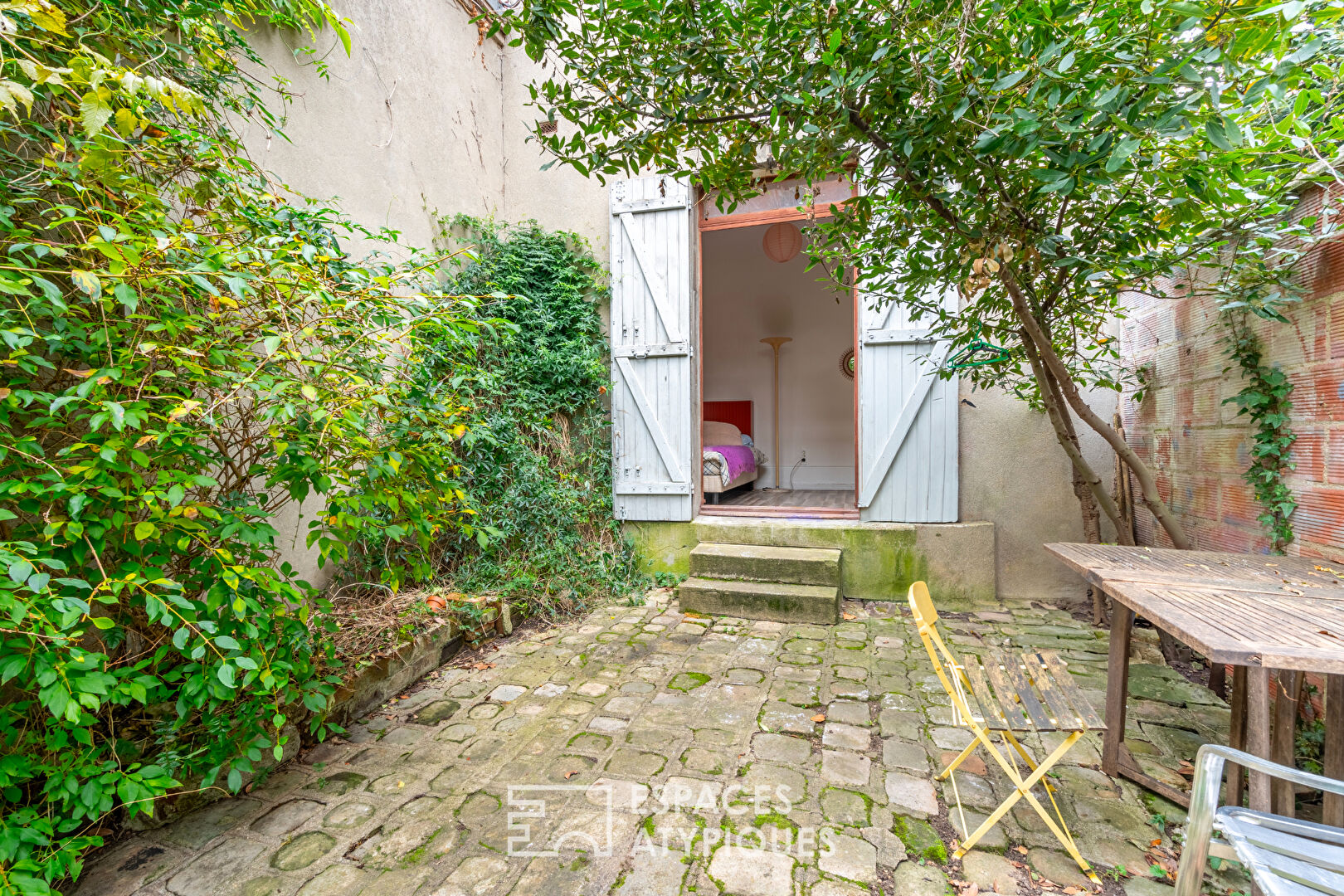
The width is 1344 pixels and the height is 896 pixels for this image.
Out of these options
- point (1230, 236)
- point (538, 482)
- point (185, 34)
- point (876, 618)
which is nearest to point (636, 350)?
point (538, 482)

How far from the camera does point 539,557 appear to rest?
12.5ft

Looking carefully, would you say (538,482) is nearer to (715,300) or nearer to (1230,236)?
(1230,236)

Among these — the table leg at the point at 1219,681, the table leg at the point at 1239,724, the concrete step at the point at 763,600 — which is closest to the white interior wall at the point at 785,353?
the concrete step at the point at 763,600

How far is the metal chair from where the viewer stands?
0.97 metres

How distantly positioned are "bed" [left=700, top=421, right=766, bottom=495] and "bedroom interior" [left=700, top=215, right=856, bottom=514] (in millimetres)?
201

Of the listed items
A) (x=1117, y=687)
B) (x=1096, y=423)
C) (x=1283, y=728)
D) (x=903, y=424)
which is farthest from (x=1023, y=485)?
(x=1283, y=728)

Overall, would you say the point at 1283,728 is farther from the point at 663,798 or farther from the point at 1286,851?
the point at 663,798

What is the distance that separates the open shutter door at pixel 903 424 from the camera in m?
3.88

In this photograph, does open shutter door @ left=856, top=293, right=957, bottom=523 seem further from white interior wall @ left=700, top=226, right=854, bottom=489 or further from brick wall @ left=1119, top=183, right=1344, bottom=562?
white interior wall @ left=700, top=226, right=854, bottom=489

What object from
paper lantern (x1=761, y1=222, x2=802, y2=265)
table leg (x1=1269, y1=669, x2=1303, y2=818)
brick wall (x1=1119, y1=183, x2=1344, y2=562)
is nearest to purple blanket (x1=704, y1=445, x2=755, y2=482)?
paper lantern (x1=761, y1=222, x2=802, y2=265)

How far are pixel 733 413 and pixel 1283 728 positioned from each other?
6975 millimetres

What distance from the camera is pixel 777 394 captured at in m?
8.25

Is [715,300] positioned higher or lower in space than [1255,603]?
higher

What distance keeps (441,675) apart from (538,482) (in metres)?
1.48
